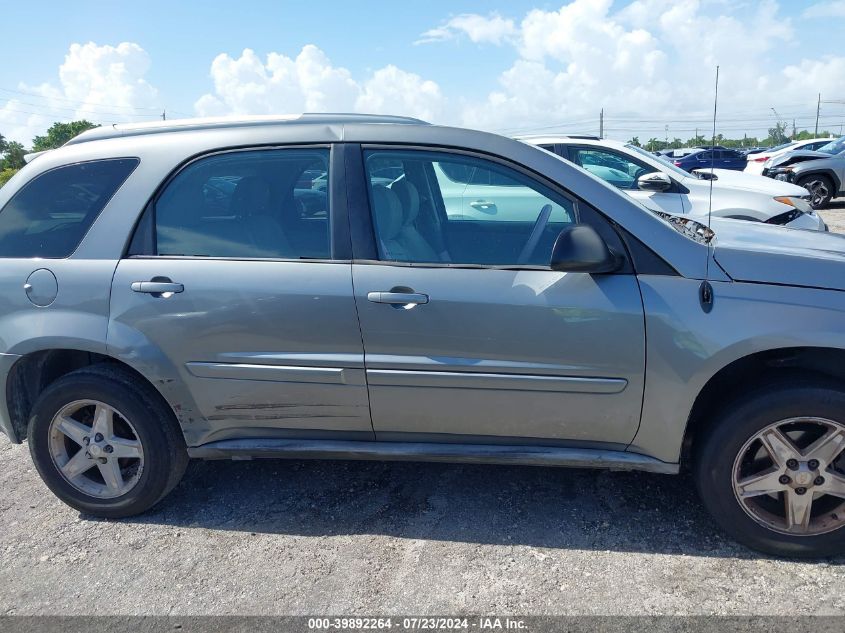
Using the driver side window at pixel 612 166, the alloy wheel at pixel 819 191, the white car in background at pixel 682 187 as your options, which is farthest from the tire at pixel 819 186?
the driver side window at pixel 612 166

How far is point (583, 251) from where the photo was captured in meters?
2.59

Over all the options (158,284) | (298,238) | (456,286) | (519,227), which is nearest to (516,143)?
(519,227)

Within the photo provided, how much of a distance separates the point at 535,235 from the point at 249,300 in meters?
1.31

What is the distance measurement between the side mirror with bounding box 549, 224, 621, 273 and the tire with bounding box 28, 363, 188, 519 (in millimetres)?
1978

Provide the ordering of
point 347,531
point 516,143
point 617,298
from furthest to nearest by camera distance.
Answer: point 347,531
point 516,143
point 617,298

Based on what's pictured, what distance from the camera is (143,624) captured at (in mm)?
2477

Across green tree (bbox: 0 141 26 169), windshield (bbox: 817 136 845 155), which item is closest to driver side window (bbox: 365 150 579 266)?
windshield (bbox: 817 136 845 155)

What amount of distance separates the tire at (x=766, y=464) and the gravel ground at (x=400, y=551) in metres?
0.10

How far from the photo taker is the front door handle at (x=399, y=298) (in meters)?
2.73

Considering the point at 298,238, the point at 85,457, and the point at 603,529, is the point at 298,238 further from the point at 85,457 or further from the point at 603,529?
the point at 603,529

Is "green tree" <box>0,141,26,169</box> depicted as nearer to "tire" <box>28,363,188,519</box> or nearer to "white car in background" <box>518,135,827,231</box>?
"white car in background" <box>518,135,827,231</box>

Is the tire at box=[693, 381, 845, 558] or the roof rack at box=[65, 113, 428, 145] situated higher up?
the roof rack at box=[65, 113, 428, 145]

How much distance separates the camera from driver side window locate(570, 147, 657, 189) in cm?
726

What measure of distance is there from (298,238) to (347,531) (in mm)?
1381
